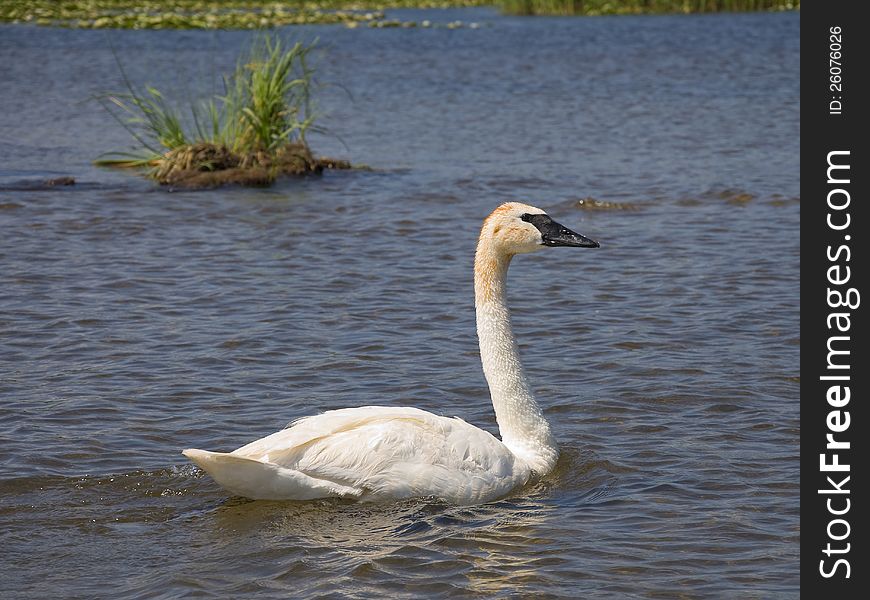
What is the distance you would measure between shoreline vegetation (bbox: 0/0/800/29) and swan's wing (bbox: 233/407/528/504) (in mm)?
31196

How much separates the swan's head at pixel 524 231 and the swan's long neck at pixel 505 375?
68mm

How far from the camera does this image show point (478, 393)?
7.84 metres

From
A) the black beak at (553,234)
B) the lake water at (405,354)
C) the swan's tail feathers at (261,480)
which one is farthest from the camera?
the black beak at (553,234)

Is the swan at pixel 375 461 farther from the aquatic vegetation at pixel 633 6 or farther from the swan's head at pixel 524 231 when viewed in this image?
the aquatic vegetation at pixel 633 6

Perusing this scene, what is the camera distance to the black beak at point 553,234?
21.7 feet

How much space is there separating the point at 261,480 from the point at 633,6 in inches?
1555

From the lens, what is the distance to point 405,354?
8508 mm

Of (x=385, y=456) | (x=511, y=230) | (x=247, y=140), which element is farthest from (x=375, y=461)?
(x=247, y=140)

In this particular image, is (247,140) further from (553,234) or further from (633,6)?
(633,6)

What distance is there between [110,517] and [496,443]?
1.86m

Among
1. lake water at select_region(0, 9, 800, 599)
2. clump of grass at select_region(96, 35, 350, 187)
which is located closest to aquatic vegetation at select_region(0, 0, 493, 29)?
lake water at select_region(0, 9, 800, 599)

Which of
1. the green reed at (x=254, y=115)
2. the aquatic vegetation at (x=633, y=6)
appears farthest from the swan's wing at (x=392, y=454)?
the aquatic vegetation at (x=633, y=6)

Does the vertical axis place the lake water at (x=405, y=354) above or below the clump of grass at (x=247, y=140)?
below
